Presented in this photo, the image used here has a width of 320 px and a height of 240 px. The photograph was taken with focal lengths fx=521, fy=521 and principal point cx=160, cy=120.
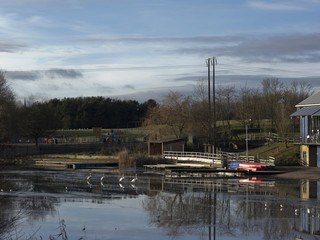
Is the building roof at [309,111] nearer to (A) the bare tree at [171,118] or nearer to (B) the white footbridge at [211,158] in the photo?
(B) the white footbridge at [211,158]

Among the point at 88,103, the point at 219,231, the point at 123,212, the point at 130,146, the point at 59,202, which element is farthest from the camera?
the point at 88,103

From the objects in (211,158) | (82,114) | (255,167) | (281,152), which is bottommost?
(255,167)

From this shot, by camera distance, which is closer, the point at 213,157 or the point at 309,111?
the point at 309,111

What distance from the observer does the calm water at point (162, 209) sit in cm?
2183

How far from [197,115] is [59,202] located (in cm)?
4615

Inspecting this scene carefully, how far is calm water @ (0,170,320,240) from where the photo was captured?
2183cm

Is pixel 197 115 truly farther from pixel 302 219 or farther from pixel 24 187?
pixel 302 219

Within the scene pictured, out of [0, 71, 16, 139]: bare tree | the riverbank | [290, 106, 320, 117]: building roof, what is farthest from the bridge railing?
[0, 71, 16, 139]: bare tree

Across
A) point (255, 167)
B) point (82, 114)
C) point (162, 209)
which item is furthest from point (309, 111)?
point (82, 114)

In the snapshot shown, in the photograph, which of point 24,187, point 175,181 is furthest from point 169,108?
point 24,187

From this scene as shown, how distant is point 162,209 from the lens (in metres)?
27.7

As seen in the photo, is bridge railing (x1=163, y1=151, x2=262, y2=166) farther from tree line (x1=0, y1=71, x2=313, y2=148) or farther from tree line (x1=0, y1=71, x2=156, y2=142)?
tree line (x1=0, y1=71, x2=156, y2=142)

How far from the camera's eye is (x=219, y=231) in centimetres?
2208

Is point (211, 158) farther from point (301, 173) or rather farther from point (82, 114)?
point (82, 114)
